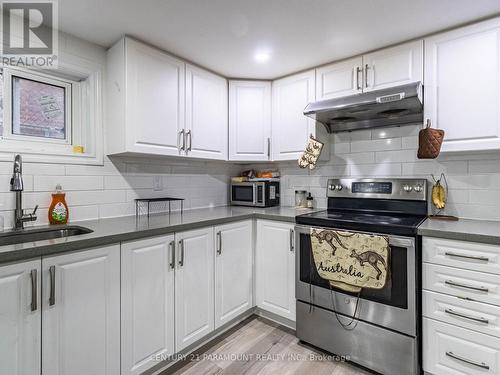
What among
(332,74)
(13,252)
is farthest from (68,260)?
(332,74)

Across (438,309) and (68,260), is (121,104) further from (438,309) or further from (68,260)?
(438,309)

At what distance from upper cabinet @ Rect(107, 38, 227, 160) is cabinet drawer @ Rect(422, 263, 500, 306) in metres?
1.78

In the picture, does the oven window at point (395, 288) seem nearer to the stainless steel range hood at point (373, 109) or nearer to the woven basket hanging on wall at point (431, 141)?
the woven basket hanging on wall at point (431, 141)

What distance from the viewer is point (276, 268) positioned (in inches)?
83.9

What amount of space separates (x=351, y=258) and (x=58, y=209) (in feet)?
6.06

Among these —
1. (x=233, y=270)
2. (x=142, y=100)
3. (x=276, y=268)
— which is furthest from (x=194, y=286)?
(x=142, y=100)

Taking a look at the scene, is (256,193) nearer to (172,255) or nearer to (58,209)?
(172,255)

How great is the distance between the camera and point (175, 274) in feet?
5.55

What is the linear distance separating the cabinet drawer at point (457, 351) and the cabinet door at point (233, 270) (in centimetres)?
123

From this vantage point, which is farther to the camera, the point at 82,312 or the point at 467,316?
the point at 467,316

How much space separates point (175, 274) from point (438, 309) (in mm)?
1528

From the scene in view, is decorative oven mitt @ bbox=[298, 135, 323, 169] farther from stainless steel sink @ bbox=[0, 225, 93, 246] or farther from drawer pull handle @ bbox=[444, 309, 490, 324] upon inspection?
stainless steel sink @ bbox=[0, 225, 93, 246]

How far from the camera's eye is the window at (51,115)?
63.9 inches

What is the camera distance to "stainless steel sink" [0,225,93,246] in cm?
143
